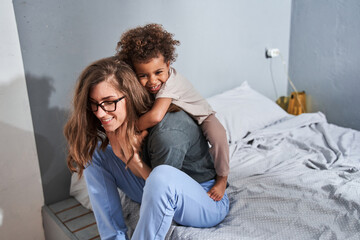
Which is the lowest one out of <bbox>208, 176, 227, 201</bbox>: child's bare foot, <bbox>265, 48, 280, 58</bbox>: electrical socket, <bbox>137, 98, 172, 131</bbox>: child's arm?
<bbox>208, 176, 227, 201</bbox>: child's bare foot

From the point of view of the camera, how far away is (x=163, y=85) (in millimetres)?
1253

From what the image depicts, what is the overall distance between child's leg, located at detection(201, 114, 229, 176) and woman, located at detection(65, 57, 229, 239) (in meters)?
0.03

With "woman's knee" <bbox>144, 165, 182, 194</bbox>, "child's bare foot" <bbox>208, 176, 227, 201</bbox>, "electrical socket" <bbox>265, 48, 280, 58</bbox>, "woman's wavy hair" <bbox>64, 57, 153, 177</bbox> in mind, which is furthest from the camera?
"electrical socket" <bbox>265, 48, 280, 58</bbox>

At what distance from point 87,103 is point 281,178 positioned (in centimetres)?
93

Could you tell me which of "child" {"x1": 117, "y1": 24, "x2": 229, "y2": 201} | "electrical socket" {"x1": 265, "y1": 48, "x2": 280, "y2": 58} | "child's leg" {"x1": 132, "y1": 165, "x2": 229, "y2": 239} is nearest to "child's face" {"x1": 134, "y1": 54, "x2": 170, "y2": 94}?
"child" {"x1": 117, "y1": 24, "x2": 229, "y2": 201}

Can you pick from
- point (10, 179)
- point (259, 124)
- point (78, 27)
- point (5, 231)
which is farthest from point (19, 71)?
point (259, 124)

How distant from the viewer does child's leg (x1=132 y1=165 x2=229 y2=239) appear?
3.19ft

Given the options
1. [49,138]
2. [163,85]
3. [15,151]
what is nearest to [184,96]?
[163,85]

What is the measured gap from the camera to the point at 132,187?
1297 millimetres

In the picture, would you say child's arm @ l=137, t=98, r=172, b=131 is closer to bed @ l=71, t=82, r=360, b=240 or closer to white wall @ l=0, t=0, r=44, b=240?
bed @ l=71, t=82, r=360, b=240

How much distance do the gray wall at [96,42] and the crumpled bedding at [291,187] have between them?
541 mm

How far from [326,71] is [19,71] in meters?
2.11

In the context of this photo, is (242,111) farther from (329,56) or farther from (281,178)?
(329,56)

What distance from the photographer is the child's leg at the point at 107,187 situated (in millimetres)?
1231
